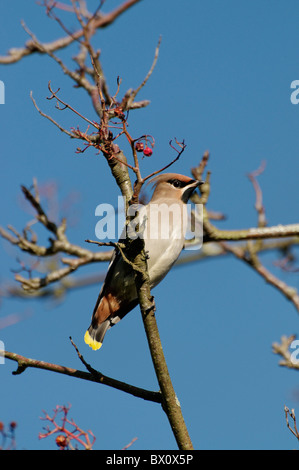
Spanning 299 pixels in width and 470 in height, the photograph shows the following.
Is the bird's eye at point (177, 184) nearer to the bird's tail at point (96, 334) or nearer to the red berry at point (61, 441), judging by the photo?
the bird's tail at point (96, 334)

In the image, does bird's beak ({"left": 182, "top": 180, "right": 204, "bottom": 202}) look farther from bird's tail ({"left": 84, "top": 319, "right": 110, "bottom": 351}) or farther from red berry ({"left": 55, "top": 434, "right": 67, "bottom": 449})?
red berry ({"left": 55, "top": 434, "right": 67, "bottom": 449})

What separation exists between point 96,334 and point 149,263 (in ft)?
2.23

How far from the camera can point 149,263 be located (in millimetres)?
4742

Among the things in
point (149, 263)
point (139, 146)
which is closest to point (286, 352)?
point (149, 263)

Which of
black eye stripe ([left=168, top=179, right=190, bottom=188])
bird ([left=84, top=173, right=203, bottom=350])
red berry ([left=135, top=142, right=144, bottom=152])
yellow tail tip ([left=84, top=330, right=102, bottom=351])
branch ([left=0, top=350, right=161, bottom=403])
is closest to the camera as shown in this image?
red berry ([left=135, top=142, right=144, bottom=152])

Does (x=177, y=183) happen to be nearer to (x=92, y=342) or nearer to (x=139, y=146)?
(x=92, y=342)

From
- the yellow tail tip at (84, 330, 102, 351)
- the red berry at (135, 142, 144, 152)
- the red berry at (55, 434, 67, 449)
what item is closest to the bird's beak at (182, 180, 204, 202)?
the yellow tail tip at (84, 330, 102, 351)

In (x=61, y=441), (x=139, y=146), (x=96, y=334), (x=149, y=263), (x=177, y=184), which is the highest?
(x=177, y=184)

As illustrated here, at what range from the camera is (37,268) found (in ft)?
18.4

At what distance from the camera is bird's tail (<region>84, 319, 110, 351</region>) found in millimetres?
4980

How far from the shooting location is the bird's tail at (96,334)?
4980 mm
